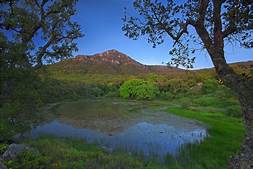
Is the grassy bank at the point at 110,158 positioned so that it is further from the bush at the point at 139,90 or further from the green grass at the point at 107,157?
the bush at the point at 139,90

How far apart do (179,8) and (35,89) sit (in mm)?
9351

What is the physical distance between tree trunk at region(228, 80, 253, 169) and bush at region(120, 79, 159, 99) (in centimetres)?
8097

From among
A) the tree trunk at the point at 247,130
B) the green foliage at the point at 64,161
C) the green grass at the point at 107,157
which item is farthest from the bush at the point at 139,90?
the tree trunk at the point at 247,130

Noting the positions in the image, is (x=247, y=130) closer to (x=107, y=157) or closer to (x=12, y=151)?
(x=107, y=157)

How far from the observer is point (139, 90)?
91.9m

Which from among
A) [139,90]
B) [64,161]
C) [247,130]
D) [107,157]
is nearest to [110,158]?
[107,157]

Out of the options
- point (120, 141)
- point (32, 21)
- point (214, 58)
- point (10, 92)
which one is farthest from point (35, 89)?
point (214, 58)

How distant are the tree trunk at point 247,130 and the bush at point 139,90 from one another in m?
81.0

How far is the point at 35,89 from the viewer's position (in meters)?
14.7

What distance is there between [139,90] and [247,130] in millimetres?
84898

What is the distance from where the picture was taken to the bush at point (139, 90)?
89500 mm

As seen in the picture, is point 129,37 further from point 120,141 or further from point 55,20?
point 120,141

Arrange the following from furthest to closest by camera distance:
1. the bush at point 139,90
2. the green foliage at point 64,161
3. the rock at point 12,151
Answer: the bush at point 139,90 < the rock at point 12,151 < the green foliage at point 64,161

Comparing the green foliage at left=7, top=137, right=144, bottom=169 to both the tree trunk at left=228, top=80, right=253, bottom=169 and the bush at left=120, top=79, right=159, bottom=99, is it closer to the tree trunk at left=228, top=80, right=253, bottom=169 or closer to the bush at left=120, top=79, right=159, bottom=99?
the tree trunk at left=228, top=80, right=253, bottom=169
